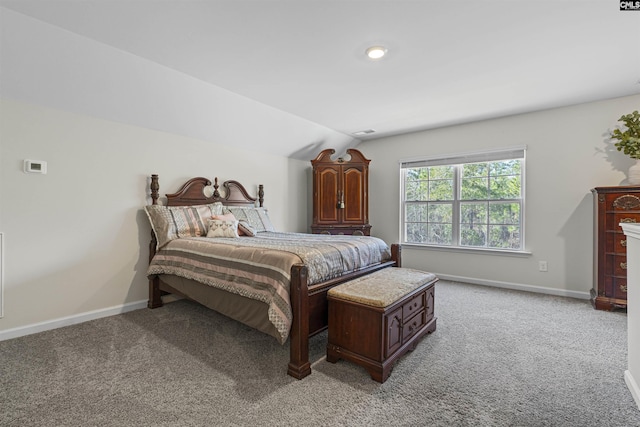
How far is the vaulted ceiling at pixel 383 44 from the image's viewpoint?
191 centimetres

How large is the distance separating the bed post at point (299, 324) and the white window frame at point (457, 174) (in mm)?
3258

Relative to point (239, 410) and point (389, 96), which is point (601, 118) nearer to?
point (389, 96)

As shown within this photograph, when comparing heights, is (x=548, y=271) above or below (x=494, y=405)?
above

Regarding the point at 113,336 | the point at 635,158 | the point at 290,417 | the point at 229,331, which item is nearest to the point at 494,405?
the point at 290,417

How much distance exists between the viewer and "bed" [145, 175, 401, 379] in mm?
1914

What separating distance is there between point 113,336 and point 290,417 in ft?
6.11

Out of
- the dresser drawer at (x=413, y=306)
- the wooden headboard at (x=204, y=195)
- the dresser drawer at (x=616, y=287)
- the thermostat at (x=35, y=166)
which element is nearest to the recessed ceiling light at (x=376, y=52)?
the dresser drawer at (x=413, y=306)

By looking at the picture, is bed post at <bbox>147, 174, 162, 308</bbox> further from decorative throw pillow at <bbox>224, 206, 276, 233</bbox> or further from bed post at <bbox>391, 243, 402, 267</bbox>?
bed post at <bbox>391, 243, 402, 267</bbox>

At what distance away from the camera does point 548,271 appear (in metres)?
3.76

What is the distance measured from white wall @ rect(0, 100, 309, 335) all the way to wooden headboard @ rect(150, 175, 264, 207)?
110 millimetres

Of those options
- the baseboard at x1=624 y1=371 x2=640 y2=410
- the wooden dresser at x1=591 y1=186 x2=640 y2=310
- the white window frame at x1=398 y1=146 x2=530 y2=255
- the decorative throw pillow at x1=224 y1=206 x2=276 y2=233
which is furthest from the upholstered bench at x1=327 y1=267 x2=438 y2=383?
the white window frame at x1=398 y1=146 x2=530 y2=255

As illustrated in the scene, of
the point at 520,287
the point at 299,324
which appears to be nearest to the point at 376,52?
the point at 299,324

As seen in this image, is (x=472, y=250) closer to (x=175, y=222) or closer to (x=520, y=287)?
(x=520, y=287)

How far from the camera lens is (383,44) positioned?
2.30m
